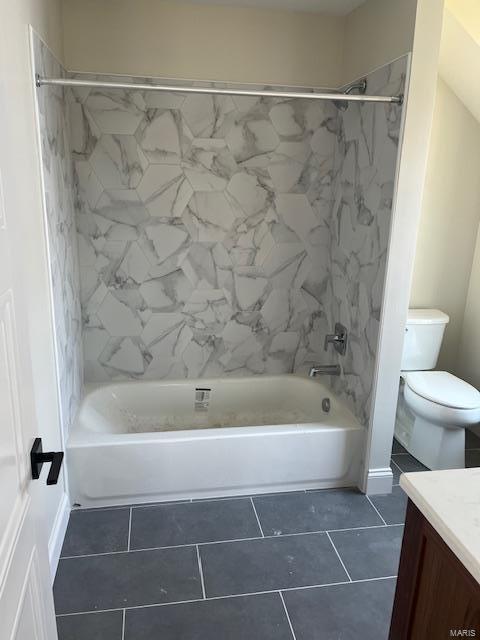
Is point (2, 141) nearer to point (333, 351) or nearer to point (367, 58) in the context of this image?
point (367, 58)

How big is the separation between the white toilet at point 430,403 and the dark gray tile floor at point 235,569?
40 cm

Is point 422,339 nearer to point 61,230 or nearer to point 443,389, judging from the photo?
point 443,389

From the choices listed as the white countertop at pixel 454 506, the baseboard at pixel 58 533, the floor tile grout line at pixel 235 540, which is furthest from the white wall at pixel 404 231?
the baseboard at pixel 58 533

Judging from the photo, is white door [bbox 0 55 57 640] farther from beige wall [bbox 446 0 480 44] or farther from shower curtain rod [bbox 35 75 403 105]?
beige wall [bbox 446 0 480 44]

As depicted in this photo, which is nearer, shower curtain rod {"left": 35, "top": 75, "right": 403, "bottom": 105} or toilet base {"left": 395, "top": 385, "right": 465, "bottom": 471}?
shower curtain rod {"left": 35, "top": 75, "right": 403, "bottom": 105}

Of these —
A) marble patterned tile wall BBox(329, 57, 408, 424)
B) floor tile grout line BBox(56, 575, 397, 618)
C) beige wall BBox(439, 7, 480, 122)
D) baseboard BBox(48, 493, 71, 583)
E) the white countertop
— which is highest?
beige wall BBox(439, 7, 480, 122)

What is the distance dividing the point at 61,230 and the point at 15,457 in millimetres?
1619

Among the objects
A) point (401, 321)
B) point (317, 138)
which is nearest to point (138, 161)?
point (317, 138)

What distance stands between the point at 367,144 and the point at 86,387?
2.08 m

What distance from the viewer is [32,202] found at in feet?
6.18

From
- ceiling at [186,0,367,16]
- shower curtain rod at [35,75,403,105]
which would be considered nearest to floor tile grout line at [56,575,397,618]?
shower curtain rod at [35,75,403,105]

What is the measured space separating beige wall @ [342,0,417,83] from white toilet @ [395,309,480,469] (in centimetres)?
144

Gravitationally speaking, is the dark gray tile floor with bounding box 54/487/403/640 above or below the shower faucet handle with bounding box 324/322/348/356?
below

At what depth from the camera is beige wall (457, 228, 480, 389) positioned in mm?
3234
